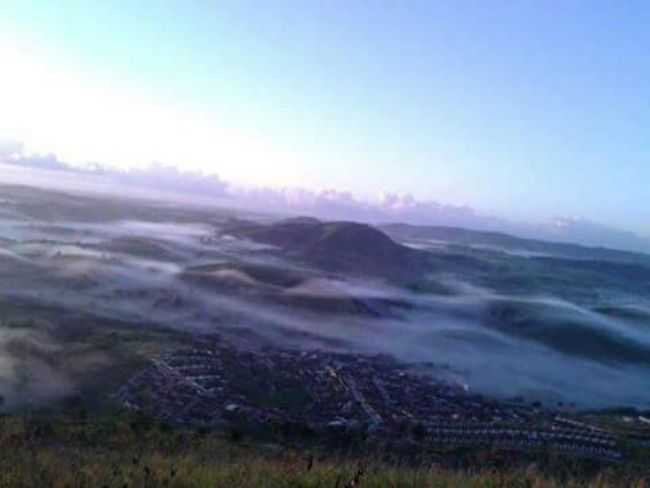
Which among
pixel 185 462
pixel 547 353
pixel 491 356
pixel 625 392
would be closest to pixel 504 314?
pixel 547 353

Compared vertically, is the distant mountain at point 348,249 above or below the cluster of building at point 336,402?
above

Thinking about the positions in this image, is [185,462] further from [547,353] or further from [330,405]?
[547,353]

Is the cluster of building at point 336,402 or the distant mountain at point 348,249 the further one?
the distant mountain at point 348,249

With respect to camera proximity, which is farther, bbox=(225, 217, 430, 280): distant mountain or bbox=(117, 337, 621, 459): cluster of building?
bbox=(225, 217, 430, 280): distant mountain

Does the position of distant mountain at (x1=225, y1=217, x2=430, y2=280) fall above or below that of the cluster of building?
above
